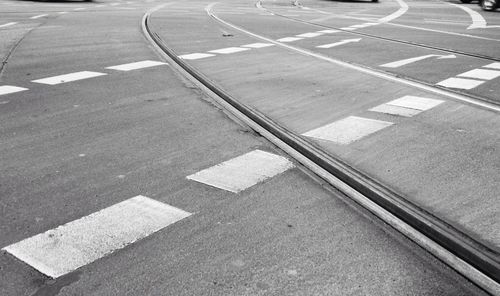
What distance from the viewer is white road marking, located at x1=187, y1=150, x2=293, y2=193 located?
4.43m

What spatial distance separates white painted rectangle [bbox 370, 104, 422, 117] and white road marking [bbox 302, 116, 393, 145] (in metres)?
0.45

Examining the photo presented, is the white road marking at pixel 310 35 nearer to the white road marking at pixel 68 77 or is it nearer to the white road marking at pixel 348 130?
the white road marking at pixel 68 77

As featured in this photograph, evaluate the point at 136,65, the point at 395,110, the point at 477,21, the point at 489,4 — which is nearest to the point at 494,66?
the point at 395,110

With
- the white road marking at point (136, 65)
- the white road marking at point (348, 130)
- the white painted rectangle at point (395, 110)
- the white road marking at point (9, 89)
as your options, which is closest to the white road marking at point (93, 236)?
the white road marking at point (348, 130)

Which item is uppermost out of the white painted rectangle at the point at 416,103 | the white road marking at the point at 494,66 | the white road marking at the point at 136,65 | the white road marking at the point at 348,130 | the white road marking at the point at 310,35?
the white road marking at the point at 348,130

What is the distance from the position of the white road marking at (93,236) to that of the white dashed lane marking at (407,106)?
372 cm

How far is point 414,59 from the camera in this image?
1080cm

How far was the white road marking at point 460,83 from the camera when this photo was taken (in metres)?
8.27

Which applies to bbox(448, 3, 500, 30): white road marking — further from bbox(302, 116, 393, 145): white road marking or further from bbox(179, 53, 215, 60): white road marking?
bbox(302, 116, 393, 145): white road marking

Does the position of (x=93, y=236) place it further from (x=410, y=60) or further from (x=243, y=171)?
(x=410, y=60)

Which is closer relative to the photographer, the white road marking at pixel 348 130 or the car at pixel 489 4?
the white road marking at pixel 348 130

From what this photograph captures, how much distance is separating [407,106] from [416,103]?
26cm

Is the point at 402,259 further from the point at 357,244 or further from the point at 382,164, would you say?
the point at 382,164

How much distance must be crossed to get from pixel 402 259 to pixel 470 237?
58 centimetres
